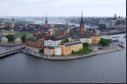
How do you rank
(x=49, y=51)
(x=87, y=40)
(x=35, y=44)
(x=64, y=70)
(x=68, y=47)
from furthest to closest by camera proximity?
(x=87, y=40), (x=35, y=44), (x=68, y=47), (x=49, y=51), (x=64, y=70)

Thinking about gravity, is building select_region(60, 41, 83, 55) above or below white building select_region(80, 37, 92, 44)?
below

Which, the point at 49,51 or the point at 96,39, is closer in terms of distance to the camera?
the point at 49,51

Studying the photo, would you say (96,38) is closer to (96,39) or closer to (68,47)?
(96,39)

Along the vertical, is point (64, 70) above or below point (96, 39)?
below

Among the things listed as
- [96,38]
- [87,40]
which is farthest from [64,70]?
[96,38]

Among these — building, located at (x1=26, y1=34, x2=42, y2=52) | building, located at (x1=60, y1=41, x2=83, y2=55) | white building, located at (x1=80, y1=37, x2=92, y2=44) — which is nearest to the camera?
building, located at (x1=60, y1=41, x2=83, y2=55)

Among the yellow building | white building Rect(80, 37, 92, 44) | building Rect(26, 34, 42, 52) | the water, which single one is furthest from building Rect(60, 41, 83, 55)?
the yellow building

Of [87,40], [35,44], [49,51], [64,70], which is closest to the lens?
[64,70]

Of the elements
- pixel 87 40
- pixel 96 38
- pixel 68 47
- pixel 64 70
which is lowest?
pixel 64 70

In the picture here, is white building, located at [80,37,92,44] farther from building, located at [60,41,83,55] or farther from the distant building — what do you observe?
building, located at [60,41,83,55]
